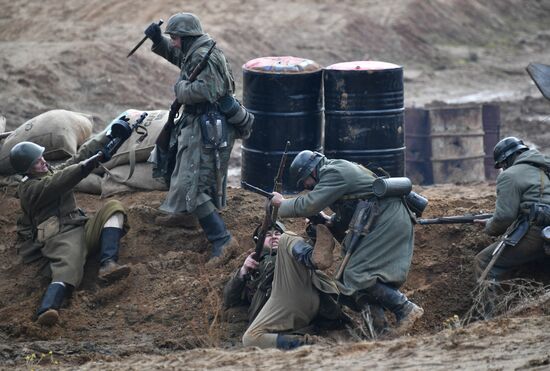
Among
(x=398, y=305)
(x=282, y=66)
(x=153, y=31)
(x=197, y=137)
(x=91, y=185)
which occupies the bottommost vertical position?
(x=398, y=305)

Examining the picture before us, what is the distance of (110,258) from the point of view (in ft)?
32.7

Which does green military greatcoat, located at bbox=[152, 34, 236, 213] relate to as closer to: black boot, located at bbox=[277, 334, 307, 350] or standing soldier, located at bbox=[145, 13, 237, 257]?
standing soldier, located at bbox=[145, 13, 237, 257]

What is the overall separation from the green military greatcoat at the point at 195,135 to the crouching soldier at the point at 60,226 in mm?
546

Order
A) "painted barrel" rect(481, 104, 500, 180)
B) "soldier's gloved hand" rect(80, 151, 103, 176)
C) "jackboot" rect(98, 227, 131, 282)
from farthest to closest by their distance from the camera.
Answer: "painted barrel" rect(481, 104, 500, 180), "jackboot" rect(98, 227, 131, 282), "soldier's gloved hand" rect(80, 151, 103, 176)

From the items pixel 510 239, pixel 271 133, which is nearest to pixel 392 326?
pixel 510 239

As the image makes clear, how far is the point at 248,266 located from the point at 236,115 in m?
1.63

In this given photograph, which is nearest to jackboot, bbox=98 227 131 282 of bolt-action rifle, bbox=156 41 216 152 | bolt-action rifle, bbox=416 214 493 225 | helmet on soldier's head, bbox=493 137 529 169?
bolt-action rifle, bbox=156 41 216 152

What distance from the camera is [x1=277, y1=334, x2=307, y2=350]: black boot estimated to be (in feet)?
27.6

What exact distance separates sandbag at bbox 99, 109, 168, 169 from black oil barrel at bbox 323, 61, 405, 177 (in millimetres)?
1585

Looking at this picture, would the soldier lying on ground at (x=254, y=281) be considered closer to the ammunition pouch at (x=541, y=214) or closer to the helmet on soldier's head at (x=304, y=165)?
the helmet on soldier's head at (x=304, y=165)

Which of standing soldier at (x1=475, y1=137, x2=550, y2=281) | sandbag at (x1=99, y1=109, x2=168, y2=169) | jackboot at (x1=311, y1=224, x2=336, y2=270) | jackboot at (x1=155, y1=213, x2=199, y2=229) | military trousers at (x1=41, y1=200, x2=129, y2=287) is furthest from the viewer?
sandbag at (x1=99, y1=109, x2=168, y2=169)

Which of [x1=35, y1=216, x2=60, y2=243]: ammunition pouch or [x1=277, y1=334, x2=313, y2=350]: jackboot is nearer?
[x1=277, y1=334, x2=313, y2=350]: jackboot

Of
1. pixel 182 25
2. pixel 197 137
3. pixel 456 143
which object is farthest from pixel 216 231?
pixel 456 143

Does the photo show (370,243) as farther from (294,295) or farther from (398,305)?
(294,295)
